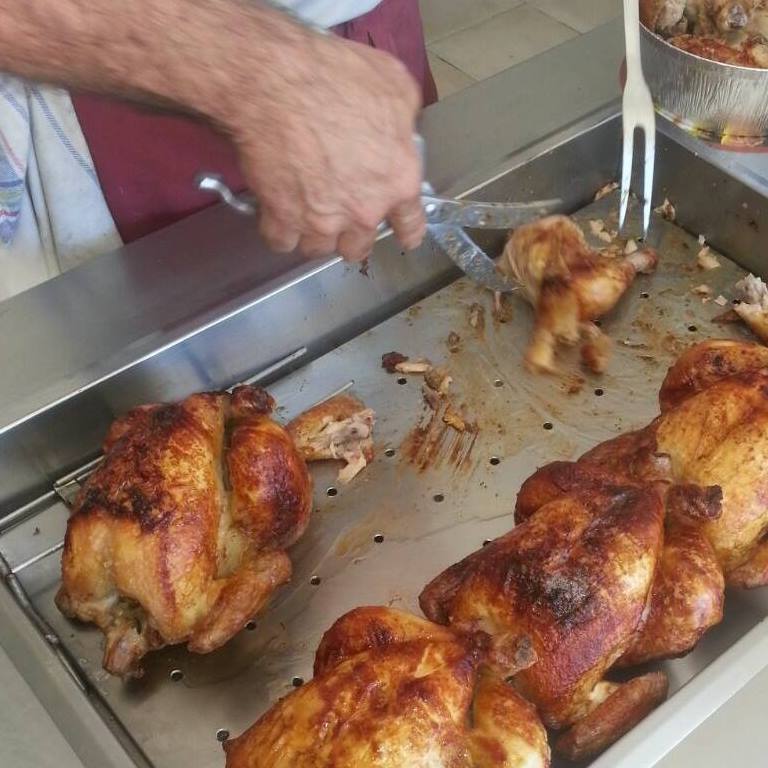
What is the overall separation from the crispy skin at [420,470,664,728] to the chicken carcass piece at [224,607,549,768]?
0.06 metres

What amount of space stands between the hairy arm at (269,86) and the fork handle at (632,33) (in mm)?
501

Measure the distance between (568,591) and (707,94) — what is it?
885 mm

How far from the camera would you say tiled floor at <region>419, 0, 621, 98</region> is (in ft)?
11.5

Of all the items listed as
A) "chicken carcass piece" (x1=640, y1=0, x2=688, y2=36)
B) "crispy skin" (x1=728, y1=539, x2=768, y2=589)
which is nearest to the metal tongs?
"chicken carcass piece" (x1=640, y1=0, x2=688, y2=36)

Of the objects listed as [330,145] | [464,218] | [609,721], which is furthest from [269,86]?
[609,721]

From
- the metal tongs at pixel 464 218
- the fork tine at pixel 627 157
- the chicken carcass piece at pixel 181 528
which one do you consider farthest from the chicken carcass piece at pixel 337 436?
the fork tine at pixel 627 157

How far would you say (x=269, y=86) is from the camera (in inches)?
38.0

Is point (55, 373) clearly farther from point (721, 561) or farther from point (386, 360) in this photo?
point (721, 561)

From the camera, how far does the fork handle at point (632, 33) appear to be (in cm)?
140

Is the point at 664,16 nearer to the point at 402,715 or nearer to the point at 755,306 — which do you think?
the point at 755,306

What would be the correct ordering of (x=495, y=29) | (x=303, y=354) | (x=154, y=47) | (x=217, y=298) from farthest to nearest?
1. (x=495, y=29)
2. (x=303, y=354)
3. (x=217, y=298)
4. (x=154, y=47)

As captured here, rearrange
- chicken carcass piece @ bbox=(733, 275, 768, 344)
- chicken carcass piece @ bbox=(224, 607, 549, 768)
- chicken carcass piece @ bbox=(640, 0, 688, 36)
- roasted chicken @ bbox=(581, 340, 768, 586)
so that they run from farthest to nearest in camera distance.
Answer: chicken carcass piece @ bbox=(640, 0, 688, 36), chicken carcass piece @ bbox=(733, 275, 768, 344), roasted chicken @ bbox=(581, 340, 768, 586), chicken carcass piece @ bbox=(224, 607, 549, 768)

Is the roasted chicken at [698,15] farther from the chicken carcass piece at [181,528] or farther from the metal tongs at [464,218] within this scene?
the chicken carcass piece at [181,528]

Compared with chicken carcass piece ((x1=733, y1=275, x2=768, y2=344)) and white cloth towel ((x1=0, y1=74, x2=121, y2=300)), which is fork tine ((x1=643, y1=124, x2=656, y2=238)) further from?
white cloth towel ((x1=0, y1=74, x2=121, y2=300))
